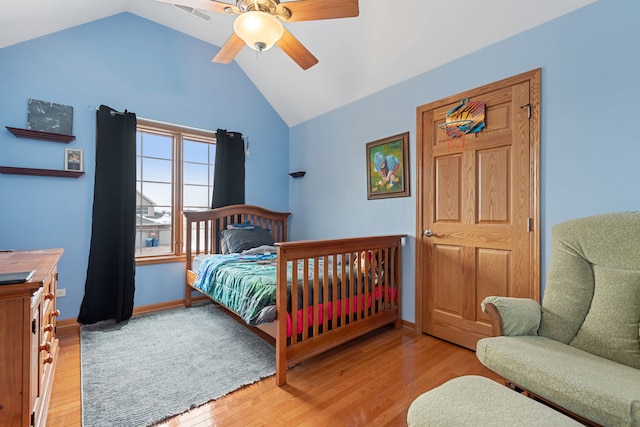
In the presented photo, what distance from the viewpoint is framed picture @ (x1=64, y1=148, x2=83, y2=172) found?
2736mm

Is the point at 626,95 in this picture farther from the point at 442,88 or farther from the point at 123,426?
the point at 123,426

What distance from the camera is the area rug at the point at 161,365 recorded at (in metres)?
1.63

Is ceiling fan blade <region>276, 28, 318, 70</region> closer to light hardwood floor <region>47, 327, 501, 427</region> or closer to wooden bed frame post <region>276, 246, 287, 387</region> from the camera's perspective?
wooden bed frame post <region>276, 246, 287, 387</region>

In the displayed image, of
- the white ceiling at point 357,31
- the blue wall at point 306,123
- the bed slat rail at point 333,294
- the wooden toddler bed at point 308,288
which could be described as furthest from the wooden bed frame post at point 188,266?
the white ceiling at point 357,31

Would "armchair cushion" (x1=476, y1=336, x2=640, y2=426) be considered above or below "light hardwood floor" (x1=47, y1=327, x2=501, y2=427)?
above

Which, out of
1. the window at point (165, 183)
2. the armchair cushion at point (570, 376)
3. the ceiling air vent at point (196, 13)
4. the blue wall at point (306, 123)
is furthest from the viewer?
the window at point (165, 183)

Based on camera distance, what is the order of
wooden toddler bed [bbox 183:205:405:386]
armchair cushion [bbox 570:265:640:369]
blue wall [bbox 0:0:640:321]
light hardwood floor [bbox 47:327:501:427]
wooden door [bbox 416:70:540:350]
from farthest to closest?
wooden door [bbox 416:70:540:350]
wooden toddler bed [bbox 183:205:405:386]
blue wall [bbox 0:0:640:321]
light hardwood floor [bbox 47:327:501:427]
armchair cushion [bbox 570:265:640:369]

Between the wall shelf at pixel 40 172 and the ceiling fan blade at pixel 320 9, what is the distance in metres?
2.49

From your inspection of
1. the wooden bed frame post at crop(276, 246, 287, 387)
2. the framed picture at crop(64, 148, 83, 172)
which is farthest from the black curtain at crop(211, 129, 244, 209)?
the wooden bed frame post at crop(276, 246, 287, 387)

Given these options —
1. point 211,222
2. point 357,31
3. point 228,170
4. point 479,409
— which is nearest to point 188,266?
point 211,222

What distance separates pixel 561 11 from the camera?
1933 millimetres

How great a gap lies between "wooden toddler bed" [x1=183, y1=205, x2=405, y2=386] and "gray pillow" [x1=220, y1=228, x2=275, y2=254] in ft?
0.04

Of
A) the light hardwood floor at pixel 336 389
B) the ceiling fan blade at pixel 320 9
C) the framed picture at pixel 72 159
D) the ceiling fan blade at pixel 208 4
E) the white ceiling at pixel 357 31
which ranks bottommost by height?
the light hardwood floor at pixel 336 389

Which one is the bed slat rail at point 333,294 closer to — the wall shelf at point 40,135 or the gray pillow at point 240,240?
the gray pillow at point 240,240
